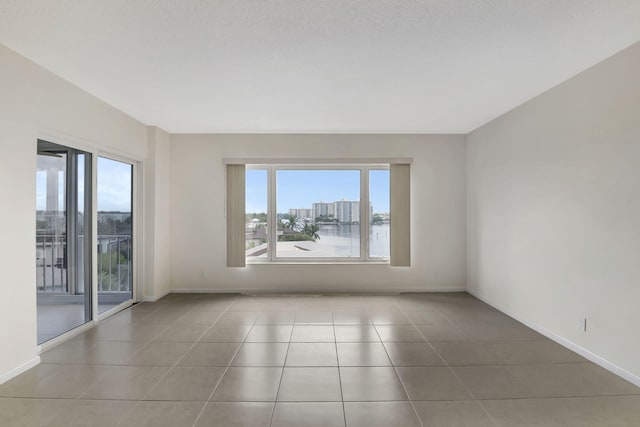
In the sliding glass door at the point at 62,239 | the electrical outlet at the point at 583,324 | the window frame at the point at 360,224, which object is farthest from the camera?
the window frame at the point at 360,224

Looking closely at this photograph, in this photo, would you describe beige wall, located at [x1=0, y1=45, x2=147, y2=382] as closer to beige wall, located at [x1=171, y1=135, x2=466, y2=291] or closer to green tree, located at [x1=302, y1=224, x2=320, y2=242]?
beige wall, located at [x1=171, y1=135, x2=466, y2=291]

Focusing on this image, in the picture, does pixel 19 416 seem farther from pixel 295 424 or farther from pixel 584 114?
pixel 584 114

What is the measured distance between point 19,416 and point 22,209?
4.93 feet

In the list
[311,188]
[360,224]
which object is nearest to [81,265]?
[311,188]

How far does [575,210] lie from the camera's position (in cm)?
305

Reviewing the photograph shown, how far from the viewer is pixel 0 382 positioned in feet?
8.13

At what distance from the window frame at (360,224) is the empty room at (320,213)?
31 mm

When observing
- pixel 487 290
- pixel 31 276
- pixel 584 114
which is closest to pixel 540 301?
pixel 487 290

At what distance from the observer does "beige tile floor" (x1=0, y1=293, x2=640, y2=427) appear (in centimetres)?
214

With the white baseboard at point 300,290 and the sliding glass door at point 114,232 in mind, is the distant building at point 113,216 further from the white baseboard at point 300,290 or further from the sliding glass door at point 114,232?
the white baseboard at point 300,290

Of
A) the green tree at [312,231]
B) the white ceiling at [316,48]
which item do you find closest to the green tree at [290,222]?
the green tree at [312,231]

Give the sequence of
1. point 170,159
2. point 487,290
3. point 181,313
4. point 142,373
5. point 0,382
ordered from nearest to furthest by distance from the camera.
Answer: point 0,382, point 142,373, point 181,313, point 487,290, point 170,159

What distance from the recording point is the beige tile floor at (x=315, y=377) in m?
2.14

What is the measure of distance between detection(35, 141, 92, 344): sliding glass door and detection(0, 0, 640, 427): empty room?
0.09ft
